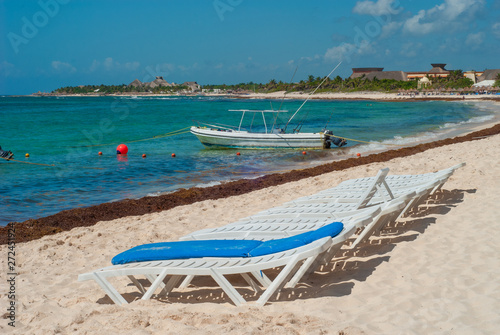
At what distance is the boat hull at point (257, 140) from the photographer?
872 inches

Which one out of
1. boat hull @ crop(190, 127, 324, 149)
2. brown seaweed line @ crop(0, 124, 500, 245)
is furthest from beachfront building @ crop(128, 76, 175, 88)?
brown seaweed line @ crop(0, 124, 500, 245)

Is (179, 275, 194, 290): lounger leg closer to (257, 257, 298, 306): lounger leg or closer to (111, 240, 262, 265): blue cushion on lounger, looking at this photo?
(111, 240, 262, 265): blue cushion on lounger

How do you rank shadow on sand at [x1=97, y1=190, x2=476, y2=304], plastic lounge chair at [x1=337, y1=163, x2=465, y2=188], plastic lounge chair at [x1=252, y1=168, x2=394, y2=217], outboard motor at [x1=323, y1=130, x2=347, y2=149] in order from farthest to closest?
outboard motor at [x1=323, y1=130, x2=347, y2=149] → plastic lounge chair at [x1=337, y1=163, x2=465, y2=188] → plastic lounge chair at [x1=252, y1=168, x2=394, y2=217] → shadow on sand at [x1=97, y1=190, x2=476, y2=304]

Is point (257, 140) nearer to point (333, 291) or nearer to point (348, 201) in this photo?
point (348, 201)

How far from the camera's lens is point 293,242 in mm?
4312

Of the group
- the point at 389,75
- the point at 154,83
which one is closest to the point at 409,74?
the point at 389,75

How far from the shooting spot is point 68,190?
547 inches

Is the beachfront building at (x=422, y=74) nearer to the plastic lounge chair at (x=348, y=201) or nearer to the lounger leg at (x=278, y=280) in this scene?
the plastic lounge chair at (x=348, y=201)

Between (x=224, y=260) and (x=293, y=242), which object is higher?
(x=293, y=242)

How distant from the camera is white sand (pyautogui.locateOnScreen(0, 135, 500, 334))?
12.1 ft

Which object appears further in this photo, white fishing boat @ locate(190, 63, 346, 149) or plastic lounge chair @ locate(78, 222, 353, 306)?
white fishing boat @ locate(190, 63, 346, 149)

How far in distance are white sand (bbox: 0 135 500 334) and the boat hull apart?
14350 millimetres

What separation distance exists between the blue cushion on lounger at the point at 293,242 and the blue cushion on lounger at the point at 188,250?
0.11 m

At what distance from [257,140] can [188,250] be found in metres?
18.3
